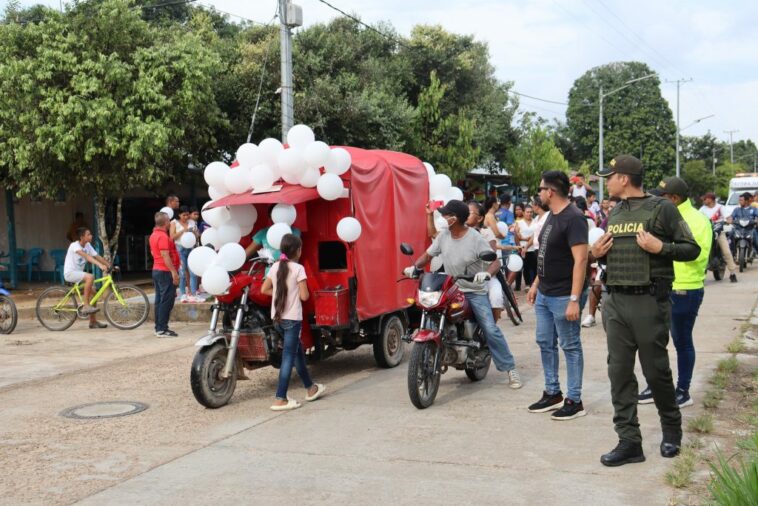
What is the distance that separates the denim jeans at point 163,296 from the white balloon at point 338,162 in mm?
4748

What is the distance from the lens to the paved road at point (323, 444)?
491 cm

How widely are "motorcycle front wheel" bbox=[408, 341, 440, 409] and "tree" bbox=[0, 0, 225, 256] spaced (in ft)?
32.7

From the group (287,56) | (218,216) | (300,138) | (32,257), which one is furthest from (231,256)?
(32,257)

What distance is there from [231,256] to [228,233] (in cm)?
79

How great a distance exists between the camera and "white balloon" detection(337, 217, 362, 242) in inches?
314

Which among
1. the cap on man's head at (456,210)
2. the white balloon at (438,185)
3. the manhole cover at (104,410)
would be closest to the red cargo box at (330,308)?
the cap on man's head at (456,210)

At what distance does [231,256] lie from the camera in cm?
745

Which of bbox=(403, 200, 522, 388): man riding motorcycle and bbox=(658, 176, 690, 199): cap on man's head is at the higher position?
bbox=(658, 176, 690, 199): cap on man's head

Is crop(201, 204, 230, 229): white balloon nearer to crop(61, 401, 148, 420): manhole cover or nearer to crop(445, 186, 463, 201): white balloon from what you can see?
crop(61, 401, 148, 420): manhole cover

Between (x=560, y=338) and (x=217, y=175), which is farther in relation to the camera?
(x=217, y=175)

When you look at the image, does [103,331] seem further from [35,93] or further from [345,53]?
[345,53]

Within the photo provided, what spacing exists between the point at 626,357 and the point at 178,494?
9.78 feet


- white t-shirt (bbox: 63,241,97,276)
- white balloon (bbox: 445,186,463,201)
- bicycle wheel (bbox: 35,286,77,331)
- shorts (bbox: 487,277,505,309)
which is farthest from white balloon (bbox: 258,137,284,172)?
bicycle wheel (bbox: 35,286,77,331)

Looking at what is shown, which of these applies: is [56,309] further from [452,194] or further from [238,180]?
[452,194]
